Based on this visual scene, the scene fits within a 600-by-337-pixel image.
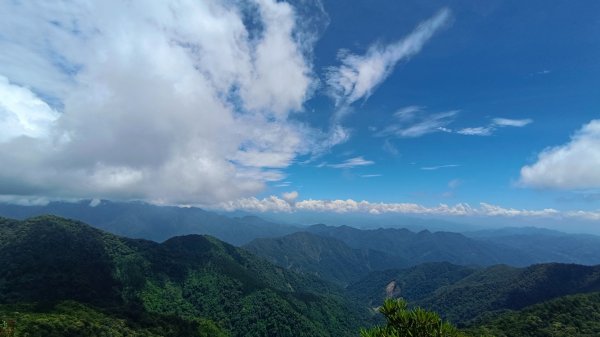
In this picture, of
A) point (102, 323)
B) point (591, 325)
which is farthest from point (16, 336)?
point (591, 325)

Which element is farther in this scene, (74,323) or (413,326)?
(74,323)

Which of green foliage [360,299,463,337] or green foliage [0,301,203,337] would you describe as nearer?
green foliage [360,299,463,337]

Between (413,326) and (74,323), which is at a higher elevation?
(413,326)

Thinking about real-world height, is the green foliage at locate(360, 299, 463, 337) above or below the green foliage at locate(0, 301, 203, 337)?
above

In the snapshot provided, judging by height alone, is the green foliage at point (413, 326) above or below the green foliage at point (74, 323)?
above

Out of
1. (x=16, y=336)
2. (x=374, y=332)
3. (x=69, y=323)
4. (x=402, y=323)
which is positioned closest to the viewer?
(x=374, y=332)

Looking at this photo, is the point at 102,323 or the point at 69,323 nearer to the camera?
the point at 69,323

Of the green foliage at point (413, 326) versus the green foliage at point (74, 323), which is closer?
the green foliage at point (413, 326)

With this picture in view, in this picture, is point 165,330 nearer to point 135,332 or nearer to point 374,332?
point 135,332
